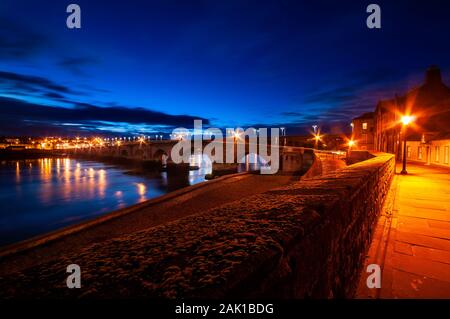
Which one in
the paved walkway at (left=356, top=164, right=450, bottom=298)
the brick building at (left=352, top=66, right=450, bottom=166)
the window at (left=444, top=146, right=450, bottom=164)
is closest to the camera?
the paved walkway at (left=356, top=164, right=450, bottom=298)

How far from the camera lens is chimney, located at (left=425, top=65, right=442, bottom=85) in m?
32.2

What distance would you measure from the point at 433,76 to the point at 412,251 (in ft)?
129

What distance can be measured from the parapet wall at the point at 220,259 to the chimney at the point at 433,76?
41.1 m

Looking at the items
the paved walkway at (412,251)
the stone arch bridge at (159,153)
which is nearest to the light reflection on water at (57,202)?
the stone arch bridge at (159,153)

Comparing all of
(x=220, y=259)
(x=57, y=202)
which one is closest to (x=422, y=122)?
(x=220, y=259)

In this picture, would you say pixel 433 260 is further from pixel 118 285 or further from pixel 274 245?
pixel 118 285

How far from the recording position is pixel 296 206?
7.13ft

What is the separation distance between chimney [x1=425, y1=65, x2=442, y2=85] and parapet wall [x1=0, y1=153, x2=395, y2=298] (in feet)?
135

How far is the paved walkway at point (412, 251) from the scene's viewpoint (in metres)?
3.05

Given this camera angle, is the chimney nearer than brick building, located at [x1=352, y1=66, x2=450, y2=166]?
No

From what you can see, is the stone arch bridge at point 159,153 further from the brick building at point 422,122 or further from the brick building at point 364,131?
the brick building at point 364,131

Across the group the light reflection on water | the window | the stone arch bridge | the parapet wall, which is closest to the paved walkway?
the parapet wall

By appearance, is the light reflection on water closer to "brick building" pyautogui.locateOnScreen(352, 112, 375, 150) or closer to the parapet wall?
the parapet wall
